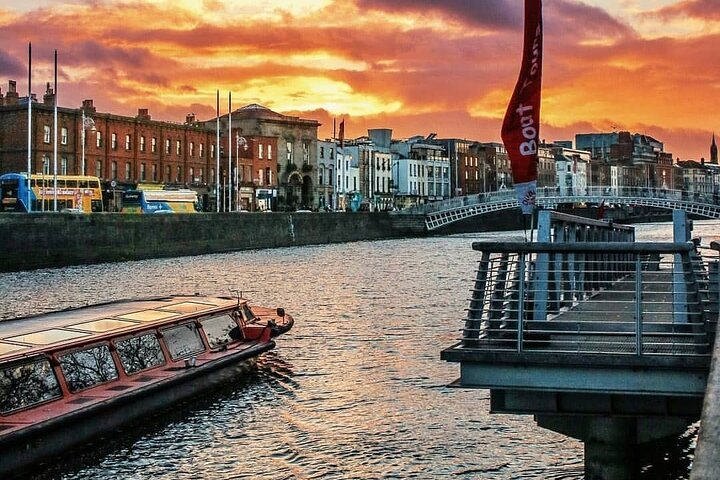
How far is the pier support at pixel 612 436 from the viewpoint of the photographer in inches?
338

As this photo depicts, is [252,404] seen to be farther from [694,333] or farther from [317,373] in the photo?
[694,333]

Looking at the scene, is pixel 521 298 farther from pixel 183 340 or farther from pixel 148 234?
pixel 148 234

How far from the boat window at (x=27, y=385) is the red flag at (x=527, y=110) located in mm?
7771

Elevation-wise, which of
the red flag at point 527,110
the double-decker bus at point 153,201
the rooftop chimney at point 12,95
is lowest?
the red flag at point 527,110

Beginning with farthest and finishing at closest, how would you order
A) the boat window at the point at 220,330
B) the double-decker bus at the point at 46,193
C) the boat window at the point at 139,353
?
the double-decker bus at the point at 46,193 < the boat window at the point at 220,330 < the boat window at the point at 139,353

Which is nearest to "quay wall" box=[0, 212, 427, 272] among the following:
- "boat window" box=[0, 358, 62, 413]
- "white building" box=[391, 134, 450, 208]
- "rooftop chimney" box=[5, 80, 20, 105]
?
"rooftop chimney" box=[5, 80, 20, 105]

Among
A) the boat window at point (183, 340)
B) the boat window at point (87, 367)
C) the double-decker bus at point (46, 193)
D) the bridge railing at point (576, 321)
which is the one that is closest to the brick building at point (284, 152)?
the double-decker bus at point (46, 193)

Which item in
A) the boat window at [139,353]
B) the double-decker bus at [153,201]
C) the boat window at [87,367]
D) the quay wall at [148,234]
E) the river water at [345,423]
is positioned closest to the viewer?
the river water at [345,423]

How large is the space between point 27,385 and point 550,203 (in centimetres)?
8232

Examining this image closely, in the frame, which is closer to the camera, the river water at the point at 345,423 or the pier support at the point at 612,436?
the pier support at the point at 612,436

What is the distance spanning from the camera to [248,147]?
95.9m

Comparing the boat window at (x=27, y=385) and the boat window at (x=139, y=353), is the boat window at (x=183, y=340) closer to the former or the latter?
the boat window at (x=139, y=353)

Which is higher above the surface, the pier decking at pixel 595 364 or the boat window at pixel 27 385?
the pier decking at pixel 595 364

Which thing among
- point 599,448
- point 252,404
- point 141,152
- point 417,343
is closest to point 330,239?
point 141,152
